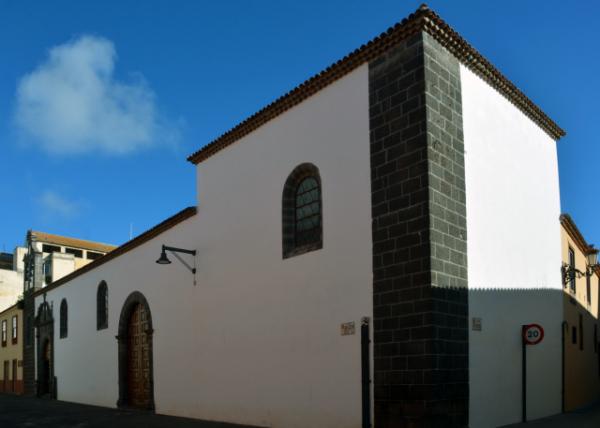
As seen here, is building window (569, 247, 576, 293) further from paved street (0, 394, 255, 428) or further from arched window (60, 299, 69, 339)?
arched window (60, 299, 69, 339)

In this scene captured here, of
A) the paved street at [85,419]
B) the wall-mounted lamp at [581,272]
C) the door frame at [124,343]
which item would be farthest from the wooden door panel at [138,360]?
the wall-mounted lamp at [581,272]

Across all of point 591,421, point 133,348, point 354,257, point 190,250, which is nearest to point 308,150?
point 354,257

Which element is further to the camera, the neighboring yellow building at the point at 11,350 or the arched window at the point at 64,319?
the neighboring yellow building at the point at 11,350

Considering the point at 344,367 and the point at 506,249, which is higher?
the point at 506,249

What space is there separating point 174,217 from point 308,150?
597cm

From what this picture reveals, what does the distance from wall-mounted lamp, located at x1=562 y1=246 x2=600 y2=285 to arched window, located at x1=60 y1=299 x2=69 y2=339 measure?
18.9 meters

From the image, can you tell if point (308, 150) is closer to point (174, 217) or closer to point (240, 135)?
point (240, 135)

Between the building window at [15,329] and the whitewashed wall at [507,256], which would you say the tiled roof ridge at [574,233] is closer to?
the whitewashed wall at [507,256]

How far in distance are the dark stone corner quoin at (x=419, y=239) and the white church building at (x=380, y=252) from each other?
0.03m

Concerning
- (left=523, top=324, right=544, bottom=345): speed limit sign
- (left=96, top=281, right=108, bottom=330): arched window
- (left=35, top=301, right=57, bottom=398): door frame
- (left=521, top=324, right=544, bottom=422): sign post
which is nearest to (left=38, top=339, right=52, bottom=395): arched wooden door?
(left=35, top=301, right=57, bottom=398): door frame

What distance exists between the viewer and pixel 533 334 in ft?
35.8

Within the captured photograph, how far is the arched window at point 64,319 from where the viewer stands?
81.3ft

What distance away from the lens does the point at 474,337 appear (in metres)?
9.98

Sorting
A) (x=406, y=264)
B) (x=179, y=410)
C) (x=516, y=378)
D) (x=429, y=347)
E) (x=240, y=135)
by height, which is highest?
(x=240, y=135)
